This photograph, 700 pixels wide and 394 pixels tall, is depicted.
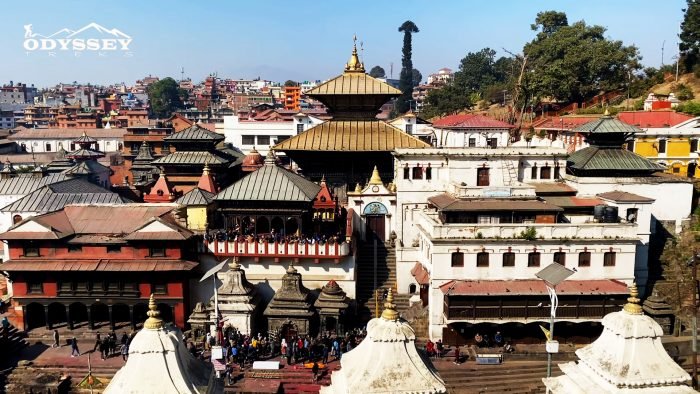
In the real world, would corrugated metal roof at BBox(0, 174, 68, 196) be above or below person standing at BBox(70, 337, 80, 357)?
above

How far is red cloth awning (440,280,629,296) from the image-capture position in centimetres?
2928

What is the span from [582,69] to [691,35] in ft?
42.9

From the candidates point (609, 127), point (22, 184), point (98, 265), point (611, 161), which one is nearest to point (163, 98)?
point (22, 184)

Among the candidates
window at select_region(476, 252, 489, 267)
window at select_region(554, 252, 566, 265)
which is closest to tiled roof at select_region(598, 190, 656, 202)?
window at select_region(554, 252, 566, 265)

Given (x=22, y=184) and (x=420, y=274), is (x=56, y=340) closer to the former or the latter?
(x=22, y=184)

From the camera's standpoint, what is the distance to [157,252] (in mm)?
31984

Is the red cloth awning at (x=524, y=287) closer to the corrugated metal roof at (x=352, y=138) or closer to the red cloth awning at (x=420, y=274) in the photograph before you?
the red cloth awning at (x=420, y=274)

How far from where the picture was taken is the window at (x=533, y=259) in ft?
100.0

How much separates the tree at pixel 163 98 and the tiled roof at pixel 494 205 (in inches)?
5409

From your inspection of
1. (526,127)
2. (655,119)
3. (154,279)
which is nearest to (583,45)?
(526,127)

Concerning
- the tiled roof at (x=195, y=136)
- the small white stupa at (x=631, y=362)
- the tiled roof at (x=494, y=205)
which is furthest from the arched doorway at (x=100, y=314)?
the small white stupa at (x=631, y=362)

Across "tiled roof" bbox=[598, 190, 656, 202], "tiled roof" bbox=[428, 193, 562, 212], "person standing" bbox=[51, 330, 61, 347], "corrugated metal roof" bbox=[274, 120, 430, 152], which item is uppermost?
"corrugated metal roof" bbox=[274, 120, 430, 152]

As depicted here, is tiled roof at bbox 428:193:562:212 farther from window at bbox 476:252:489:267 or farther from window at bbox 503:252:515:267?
window at bbox 503:252:515:267

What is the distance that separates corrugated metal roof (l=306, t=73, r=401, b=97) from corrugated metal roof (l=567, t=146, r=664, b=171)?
13.6 metres
